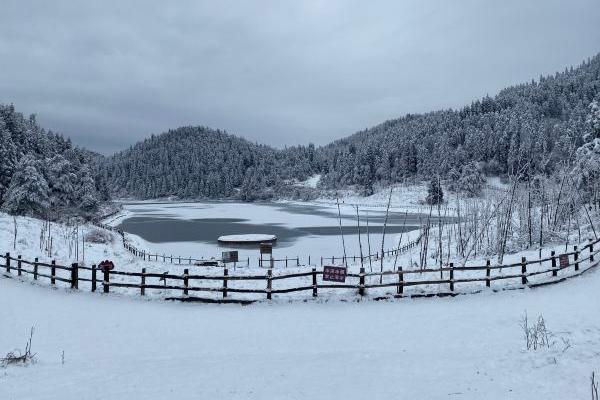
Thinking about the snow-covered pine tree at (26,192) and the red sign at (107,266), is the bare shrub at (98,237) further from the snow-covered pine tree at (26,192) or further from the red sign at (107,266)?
the red sign at (107,266)

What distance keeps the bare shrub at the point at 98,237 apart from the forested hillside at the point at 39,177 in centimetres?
550

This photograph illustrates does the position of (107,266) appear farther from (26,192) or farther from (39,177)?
(39,177)

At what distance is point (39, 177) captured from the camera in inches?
2108

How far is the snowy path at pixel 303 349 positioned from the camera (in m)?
8.45

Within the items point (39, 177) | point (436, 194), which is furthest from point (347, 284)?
point (436, 194)

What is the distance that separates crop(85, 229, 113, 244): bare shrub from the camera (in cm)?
4709

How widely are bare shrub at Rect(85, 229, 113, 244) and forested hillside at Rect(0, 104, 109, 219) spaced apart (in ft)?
18.1

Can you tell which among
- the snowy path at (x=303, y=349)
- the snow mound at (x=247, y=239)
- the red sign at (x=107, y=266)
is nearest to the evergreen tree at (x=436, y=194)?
the snowy path at (x=303, y=349)

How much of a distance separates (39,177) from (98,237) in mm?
13783

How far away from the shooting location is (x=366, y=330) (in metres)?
12.7

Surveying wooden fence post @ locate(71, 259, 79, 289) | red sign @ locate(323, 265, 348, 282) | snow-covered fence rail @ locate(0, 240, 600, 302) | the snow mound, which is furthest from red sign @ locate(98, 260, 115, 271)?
the snow mound

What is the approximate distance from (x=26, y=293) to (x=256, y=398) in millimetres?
14871

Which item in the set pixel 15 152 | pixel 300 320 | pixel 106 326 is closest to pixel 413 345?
pixel 300 320

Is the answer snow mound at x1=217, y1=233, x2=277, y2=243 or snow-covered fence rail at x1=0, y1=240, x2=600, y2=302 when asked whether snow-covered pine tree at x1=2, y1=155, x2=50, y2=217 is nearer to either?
snow mound at x1=217, y1=233, x2=277, y2=243
